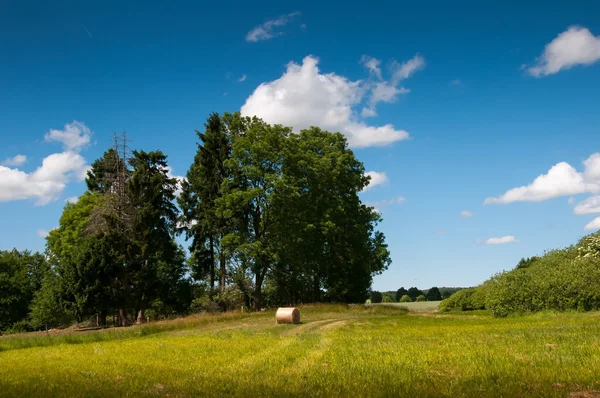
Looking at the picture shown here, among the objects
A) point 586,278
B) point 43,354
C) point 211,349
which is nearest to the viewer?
point 211,349

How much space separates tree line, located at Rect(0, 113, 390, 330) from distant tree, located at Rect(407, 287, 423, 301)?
2246 inches

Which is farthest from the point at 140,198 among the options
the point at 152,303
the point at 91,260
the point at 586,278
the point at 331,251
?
the point at 586,278

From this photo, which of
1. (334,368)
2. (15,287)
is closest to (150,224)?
(15,287)

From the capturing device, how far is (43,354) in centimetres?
2347

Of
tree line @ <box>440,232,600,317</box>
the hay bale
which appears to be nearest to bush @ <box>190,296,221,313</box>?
the hay bale

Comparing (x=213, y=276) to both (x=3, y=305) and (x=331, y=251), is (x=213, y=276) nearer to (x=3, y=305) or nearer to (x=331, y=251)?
(x=331, y=251)

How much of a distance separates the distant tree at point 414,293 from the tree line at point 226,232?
2246 inches

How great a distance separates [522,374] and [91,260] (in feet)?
154

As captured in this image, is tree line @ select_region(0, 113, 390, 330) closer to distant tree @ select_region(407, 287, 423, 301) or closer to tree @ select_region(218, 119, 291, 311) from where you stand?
tree @ select_region(218, 119, 291, 311)

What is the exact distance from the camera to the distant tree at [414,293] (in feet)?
389

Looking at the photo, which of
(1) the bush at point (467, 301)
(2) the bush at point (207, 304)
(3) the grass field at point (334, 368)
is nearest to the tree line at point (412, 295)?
(1) the bush at point (467, 301)

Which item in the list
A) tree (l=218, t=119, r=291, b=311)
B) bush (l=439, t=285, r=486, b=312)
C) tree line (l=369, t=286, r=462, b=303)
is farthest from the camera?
tree line (l=369, t=286, r=462, b=303)

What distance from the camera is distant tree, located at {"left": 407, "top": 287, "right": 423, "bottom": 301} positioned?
118 m

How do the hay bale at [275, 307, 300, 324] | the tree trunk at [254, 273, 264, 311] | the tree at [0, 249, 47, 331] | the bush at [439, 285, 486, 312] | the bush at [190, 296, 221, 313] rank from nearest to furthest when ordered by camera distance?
the hay bale at [275, 307, 300, 324] < the tree trunk at [254, 273, 264, 311] < the bush at [190, 296, 221, 313] < the bush at [439, 285, 486, 312] < the tree at [0, 249, 47, 331]
